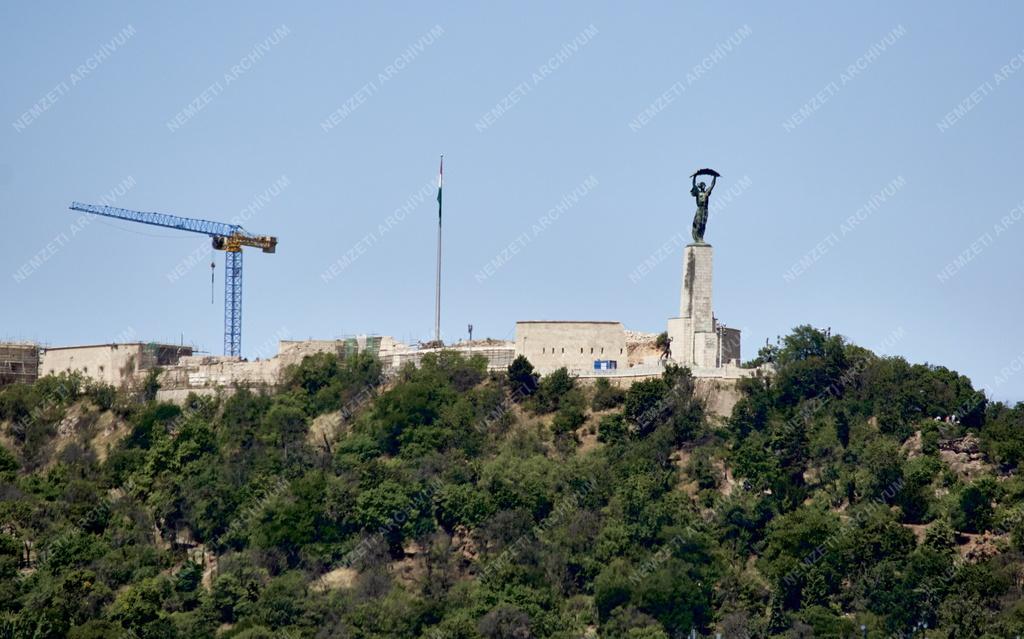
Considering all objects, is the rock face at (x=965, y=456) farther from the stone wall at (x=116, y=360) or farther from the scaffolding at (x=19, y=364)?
the scaffolding at (x=19, y=364)

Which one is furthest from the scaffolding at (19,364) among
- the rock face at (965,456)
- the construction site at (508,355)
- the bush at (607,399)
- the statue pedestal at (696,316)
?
the rock face at (965,456)

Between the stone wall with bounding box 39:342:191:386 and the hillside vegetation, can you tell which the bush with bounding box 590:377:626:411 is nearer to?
the hillside vegetation

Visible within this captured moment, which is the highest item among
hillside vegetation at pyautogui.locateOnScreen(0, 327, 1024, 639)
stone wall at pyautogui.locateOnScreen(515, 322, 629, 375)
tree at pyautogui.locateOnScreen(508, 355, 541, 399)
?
stone wall at pyautogui.locateOnScreen(515, 322, 629, 375)

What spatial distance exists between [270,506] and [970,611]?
2569 cm

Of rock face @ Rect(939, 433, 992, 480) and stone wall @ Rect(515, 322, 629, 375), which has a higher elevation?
stone wall @ Rect(515, 322, 629, 375)

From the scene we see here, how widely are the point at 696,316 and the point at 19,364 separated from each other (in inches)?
1253

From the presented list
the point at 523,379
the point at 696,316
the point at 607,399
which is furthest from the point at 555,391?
the point at 696,316

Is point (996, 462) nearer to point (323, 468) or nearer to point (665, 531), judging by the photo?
point (665, 531)

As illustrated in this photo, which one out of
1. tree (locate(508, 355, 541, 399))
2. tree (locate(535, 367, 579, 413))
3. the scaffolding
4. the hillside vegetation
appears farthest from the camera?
the scaffolding

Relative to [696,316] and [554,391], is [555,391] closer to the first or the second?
[554,391]

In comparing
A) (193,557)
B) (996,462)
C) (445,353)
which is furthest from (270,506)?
(996,462)

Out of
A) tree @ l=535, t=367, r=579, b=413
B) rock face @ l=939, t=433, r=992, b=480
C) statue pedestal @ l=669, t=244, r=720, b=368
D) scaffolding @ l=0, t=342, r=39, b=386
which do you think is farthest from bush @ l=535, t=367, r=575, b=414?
scaffolding @ l=0, t=342, r=39, b=386

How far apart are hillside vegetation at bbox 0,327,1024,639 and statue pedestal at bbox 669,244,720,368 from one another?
2.09m

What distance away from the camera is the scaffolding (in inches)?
4171
